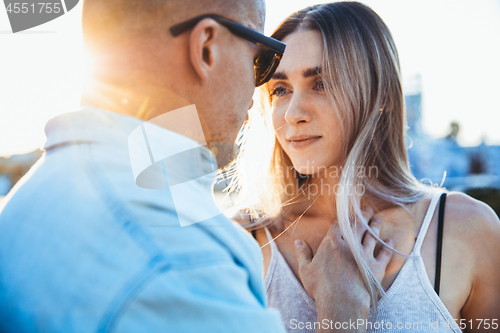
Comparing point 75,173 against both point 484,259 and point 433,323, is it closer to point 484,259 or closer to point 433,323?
point 433,323

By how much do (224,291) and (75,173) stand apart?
397 millimetres

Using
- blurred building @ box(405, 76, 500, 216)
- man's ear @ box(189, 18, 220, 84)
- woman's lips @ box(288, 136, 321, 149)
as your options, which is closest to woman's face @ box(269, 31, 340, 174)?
woman's lips @ box(288, 136, 321, 149)

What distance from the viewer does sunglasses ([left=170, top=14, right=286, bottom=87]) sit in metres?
0.93

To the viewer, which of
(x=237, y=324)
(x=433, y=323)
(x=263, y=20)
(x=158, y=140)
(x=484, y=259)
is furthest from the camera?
(x=484, y=259)

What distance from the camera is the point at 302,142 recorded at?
2.09 m

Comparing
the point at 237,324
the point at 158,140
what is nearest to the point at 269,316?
the point at 237,324

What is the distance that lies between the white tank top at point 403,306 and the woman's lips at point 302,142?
A: 790 millimetres

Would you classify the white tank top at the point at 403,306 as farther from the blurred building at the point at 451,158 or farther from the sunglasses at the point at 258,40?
the blurred building at the point at 451,158

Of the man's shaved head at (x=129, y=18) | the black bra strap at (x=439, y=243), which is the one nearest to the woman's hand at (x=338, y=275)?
the black bra strap at (x=439, y=243)

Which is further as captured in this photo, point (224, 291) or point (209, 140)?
point (209, 140)

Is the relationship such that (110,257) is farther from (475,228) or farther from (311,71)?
(475,228)

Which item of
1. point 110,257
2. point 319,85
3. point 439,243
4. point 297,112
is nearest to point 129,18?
point 110,257

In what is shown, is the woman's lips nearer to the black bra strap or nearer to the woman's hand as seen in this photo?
the woman's hand

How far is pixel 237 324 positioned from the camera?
24.8 inches
